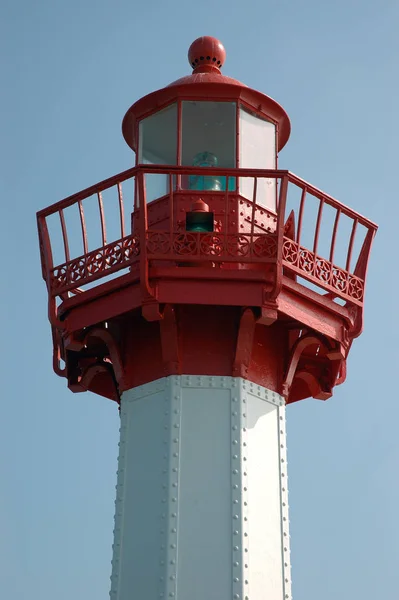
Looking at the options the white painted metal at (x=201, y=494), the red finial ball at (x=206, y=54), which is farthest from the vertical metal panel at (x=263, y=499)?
the red finial ball at (x=206, y=54)

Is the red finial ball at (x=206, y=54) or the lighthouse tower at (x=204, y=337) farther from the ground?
the red finial ball at (x=206, y=54)

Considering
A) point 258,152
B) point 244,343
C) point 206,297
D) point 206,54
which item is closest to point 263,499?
point 244,343

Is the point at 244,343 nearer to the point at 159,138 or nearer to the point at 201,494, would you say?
the point at 201,494

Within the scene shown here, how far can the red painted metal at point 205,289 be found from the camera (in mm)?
16922

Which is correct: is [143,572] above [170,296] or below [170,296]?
below

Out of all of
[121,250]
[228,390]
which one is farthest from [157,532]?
[121,250]

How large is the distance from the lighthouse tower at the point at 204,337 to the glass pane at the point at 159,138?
0.04m

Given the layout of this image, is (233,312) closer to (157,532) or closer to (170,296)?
(170,296)

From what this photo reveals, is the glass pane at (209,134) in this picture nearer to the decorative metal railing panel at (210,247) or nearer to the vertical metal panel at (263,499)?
the decorative metal railing panel at (210,247)

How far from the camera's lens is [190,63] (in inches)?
790

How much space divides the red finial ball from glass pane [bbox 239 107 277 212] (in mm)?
1231

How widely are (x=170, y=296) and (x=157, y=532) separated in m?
2.89

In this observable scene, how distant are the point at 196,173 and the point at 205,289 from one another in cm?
144

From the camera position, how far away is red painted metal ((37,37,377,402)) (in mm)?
16922
